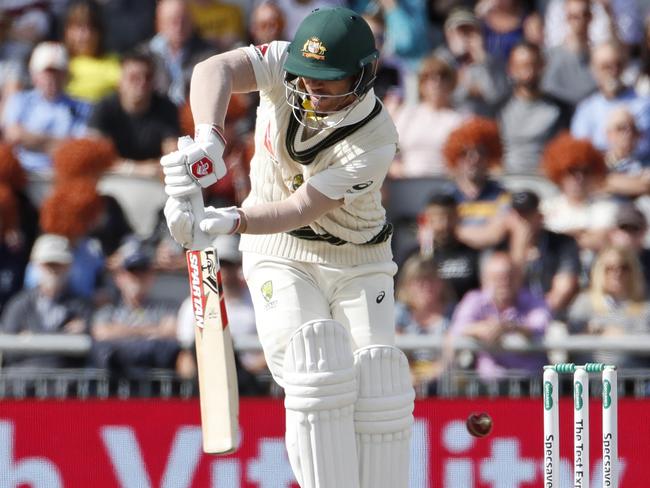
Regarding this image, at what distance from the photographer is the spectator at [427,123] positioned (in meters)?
6.93

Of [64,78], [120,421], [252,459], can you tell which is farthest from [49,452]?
[64,78]

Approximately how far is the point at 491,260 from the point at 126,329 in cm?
177

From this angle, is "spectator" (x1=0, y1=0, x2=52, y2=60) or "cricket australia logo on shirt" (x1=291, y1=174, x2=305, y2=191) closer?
"cricket australia logo on shirt" (x1=291, y1=174, x2=305, y2=191)

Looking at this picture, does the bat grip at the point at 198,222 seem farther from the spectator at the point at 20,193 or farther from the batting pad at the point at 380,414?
the spectator at the point at 20,193

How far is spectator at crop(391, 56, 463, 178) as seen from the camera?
6934mm

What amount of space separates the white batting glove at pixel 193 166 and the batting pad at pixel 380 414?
70 centimetres

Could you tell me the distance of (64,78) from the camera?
729 cm

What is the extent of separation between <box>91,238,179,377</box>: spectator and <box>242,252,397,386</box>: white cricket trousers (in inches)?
81.9

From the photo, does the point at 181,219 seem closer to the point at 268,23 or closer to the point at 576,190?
the point at 576,190

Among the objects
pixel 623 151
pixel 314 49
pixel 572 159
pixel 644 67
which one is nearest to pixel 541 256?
pixel 572 159

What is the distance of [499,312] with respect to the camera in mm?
6156

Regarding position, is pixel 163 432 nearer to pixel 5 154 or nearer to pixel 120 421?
pixel 120 421

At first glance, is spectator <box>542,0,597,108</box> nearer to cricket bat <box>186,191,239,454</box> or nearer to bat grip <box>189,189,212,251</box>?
cricket bat <box>186,191,239,454</box>

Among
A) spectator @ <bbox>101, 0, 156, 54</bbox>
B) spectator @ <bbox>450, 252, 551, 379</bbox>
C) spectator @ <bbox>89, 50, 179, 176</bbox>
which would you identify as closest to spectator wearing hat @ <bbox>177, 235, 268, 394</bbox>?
spectator @ <bbox>89, 50, 179, 176</bbox>
